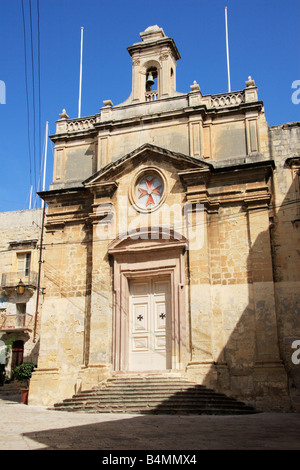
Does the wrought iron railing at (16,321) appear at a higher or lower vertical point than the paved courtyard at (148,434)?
higher

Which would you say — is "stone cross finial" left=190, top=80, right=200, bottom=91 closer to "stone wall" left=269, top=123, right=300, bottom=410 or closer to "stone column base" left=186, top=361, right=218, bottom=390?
"stone wall" left=269, top=123, right=300, bottom=410

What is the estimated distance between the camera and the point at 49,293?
18.6 metres

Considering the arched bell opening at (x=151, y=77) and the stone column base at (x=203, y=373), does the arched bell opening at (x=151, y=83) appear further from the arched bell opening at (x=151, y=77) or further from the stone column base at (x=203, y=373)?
the stone column base at (x=203, y=373)

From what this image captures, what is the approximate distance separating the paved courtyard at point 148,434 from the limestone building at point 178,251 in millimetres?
3809

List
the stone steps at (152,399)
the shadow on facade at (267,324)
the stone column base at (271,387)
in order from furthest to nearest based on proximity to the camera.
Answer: the shadow on facade at (267,324), the stone column base at (271,387), the stone steps at (152,399)

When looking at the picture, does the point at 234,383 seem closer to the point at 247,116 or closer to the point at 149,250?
the point at 149,250

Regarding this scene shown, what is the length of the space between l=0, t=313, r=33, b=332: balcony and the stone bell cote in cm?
1421

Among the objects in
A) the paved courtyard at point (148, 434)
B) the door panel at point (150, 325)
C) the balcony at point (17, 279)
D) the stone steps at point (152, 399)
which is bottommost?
the paved courtyard at point (148, 434)

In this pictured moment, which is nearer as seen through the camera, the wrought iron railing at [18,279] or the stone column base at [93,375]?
the stone column base at [93,375]

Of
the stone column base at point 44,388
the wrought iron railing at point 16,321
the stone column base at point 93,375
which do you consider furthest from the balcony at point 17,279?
the stone column base at point 93,375

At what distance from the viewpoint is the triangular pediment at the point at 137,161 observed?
698 inches

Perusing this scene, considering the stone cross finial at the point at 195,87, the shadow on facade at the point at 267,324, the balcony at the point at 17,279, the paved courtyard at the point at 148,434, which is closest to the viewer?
the paved courtyard at the point at 148,434

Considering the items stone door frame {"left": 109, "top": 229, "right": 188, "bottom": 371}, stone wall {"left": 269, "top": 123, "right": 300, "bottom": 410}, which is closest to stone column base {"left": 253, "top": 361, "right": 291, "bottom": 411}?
stone wall {"left": 269, "top": 123, "right": 300, "bottom": 410}

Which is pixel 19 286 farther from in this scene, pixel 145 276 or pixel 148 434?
pixel 148 434
